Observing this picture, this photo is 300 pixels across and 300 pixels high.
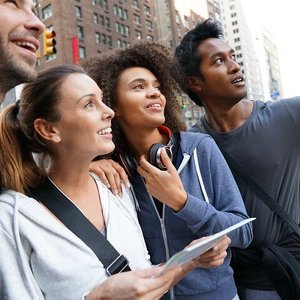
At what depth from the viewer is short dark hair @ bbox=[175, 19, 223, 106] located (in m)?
2.71

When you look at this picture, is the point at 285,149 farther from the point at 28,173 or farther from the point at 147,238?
the point at 28,173

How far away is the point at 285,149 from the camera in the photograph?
2270 mm

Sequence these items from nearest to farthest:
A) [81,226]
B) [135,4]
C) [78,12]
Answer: [81,226], [78,12], [135,4]

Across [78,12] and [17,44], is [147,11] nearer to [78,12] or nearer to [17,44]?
[78,12]

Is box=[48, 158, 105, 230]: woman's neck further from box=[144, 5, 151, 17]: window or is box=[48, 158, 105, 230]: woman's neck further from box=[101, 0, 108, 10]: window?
box=[144, 5, 151, 17]: window

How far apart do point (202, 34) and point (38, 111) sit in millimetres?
1530

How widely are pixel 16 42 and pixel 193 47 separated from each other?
1463mm

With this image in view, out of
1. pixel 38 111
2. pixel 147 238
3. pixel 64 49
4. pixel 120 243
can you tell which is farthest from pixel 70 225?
pixel 64 49

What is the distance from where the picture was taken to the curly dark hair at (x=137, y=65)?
234cm

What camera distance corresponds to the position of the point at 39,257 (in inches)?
58.4

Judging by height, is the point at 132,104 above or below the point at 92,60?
below

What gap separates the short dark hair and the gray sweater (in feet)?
5.47

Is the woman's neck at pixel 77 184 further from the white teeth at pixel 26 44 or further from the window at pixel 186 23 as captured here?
the window at pixel 186 23

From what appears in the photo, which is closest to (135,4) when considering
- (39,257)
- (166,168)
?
(166,168)
